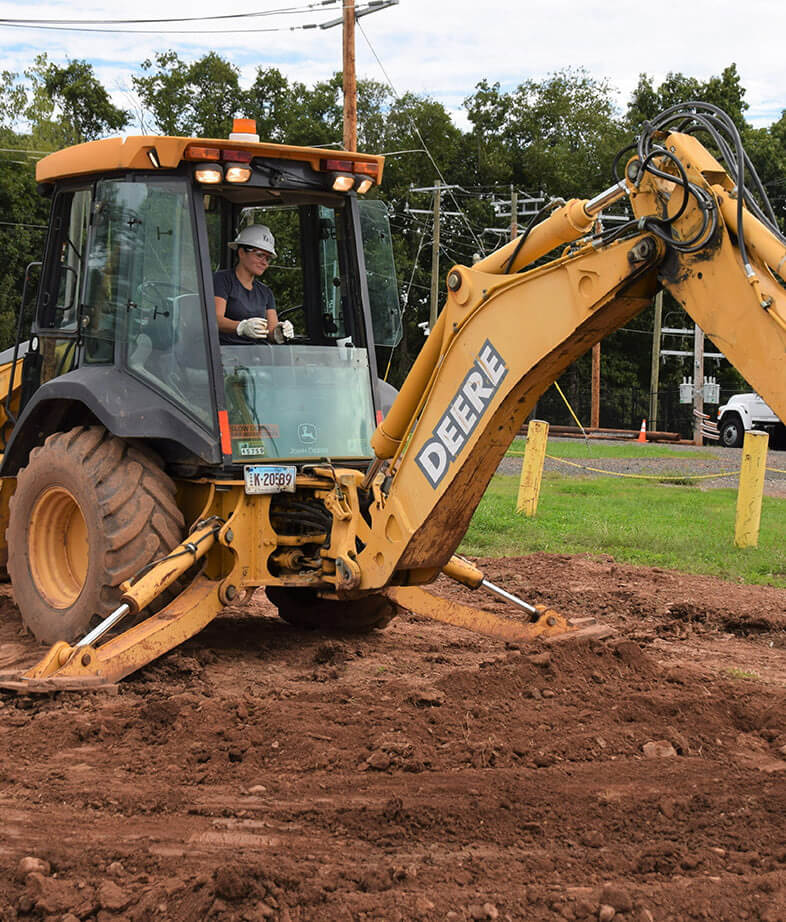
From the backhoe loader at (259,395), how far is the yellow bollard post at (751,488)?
198 inches

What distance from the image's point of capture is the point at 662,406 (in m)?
43.8

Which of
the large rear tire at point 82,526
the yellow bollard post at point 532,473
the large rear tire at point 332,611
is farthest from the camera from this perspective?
the yellow bollard post at point 532,473

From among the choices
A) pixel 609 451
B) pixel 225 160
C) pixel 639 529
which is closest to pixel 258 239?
pixel 225 160

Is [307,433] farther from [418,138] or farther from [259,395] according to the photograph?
[418,138]

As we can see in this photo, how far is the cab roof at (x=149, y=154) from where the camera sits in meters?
6.28

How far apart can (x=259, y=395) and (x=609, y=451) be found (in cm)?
2103

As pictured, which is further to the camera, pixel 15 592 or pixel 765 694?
pixel 15 592

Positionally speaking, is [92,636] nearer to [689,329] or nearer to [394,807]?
[394,807]

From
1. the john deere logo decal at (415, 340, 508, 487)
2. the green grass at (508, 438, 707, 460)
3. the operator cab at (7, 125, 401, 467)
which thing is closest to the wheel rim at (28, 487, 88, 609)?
the operator cab at (7, 125, 401, 467)

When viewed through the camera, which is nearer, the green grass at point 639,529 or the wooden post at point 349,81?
the green grass at point 639,529

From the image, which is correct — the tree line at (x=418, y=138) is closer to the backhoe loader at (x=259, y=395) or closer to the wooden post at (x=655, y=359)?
the wooden post at (x=655, y=359)

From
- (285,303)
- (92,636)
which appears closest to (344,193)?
(285,303)

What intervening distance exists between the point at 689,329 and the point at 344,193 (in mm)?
40341

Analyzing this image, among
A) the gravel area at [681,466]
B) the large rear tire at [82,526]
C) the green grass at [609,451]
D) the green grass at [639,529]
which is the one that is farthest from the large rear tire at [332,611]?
the green grass at [609,451]
